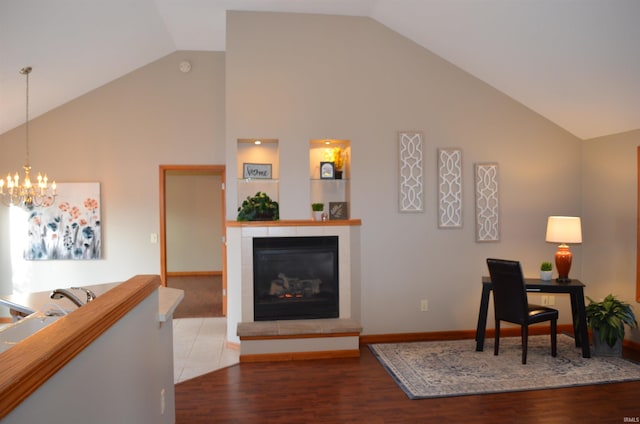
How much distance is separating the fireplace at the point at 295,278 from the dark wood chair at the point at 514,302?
159 centimetres

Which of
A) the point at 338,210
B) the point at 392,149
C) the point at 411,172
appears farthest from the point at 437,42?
the point at 338,210

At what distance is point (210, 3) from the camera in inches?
189

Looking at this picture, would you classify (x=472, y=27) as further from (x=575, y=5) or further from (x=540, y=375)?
(x=540, y=375)

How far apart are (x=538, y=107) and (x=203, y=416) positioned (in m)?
4.61

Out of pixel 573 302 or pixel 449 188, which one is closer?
pixel 573 302

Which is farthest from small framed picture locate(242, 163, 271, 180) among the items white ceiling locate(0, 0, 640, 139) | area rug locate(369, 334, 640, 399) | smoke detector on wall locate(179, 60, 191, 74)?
area rug locate(369, 334, 640, 399)

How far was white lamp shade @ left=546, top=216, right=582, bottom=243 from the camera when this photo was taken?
4.85 meters

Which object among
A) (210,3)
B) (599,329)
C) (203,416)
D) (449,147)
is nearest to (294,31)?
(210,3)

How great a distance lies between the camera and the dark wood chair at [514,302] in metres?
4.42

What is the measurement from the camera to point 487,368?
4.37m

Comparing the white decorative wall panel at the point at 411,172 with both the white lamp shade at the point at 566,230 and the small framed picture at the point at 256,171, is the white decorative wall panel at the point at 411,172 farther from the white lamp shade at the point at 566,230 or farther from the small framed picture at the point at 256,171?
the small framed picture at the point at 256,171

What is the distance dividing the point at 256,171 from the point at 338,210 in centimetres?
99

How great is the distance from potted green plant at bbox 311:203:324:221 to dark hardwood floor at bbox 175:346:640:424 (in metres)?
1.59

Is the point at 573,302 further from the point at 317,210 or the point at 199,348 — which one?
the point at 199,348
